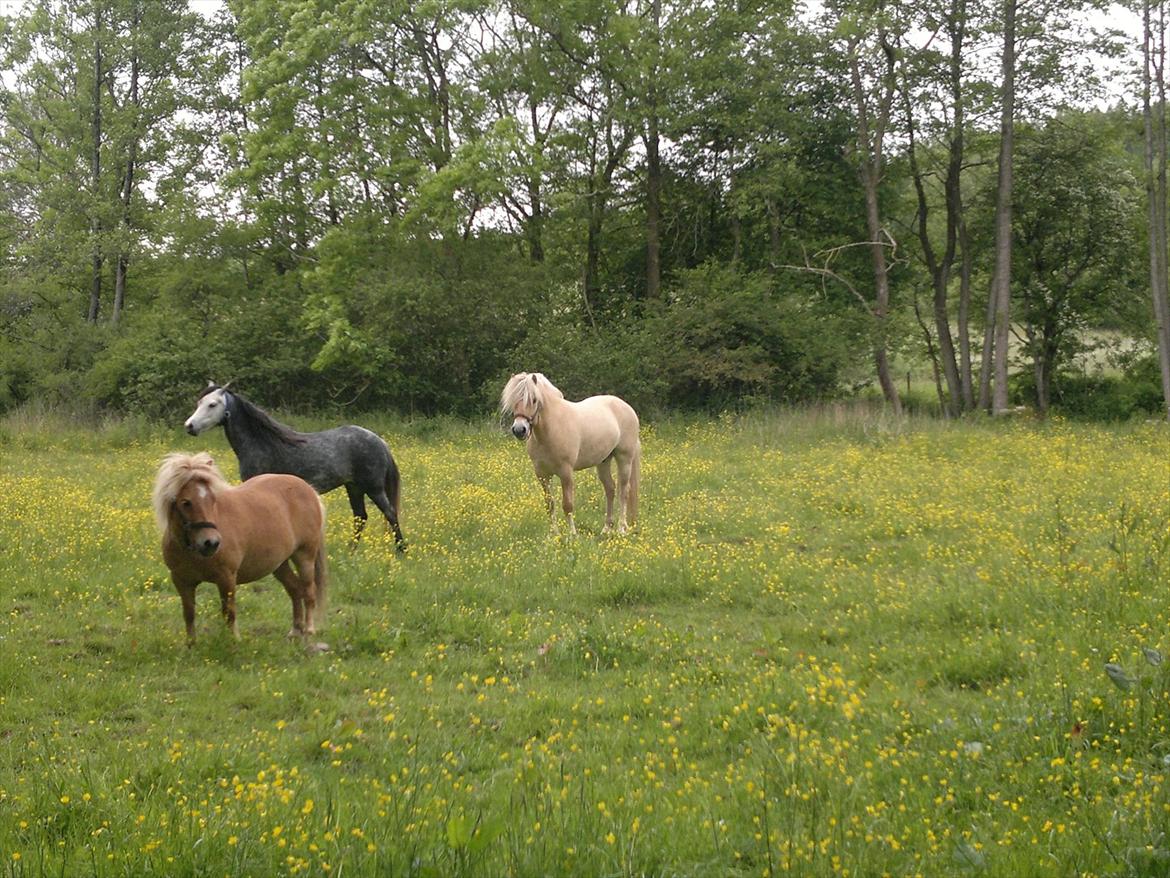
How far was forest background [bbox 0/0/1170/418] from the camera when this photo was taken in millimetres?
23156

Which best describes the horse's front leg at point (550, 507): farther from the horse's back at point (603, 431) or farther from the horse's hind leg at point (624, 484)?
the horse's hind leg at point (624, 484)

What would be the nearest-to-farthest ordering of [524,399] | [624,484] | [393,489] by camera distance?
[524,399] < [393,489] < [624,484]

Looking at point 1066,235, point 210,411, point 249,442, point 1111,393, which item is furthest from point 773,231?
point 210,411

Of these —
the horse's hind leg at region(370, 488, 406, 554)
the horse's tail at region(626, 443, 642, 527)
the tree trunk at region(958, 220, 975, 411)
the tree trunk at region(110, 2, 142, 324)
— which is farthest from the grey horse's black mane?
the tree trunk at region(958, 220, 975, 411)

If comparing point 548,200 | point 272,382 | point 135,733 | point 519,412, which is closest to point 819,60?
point 548,200

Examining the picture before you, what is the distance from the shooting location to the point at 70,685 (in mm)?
5371

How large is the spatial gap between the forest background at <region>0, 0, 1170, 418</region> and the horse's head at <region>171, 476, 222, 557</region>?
17.2m

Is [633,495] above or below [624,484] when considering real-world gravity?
below

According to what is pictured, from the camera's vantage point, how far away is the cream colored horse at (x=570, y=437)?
31.8 feet

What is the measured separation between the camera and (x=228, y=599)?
618 centimetres

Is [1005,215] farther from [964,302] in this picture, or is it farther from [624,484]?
[624,484]

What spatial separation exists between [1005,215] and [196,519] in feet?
72.3

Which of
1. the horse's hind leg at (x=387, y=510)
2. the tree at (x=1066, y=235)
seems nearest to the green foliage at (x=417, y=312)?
the horse's hind leg at (x=387, y=510)

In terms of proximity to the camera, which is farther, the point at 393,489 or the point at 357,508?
the point at 357,508
